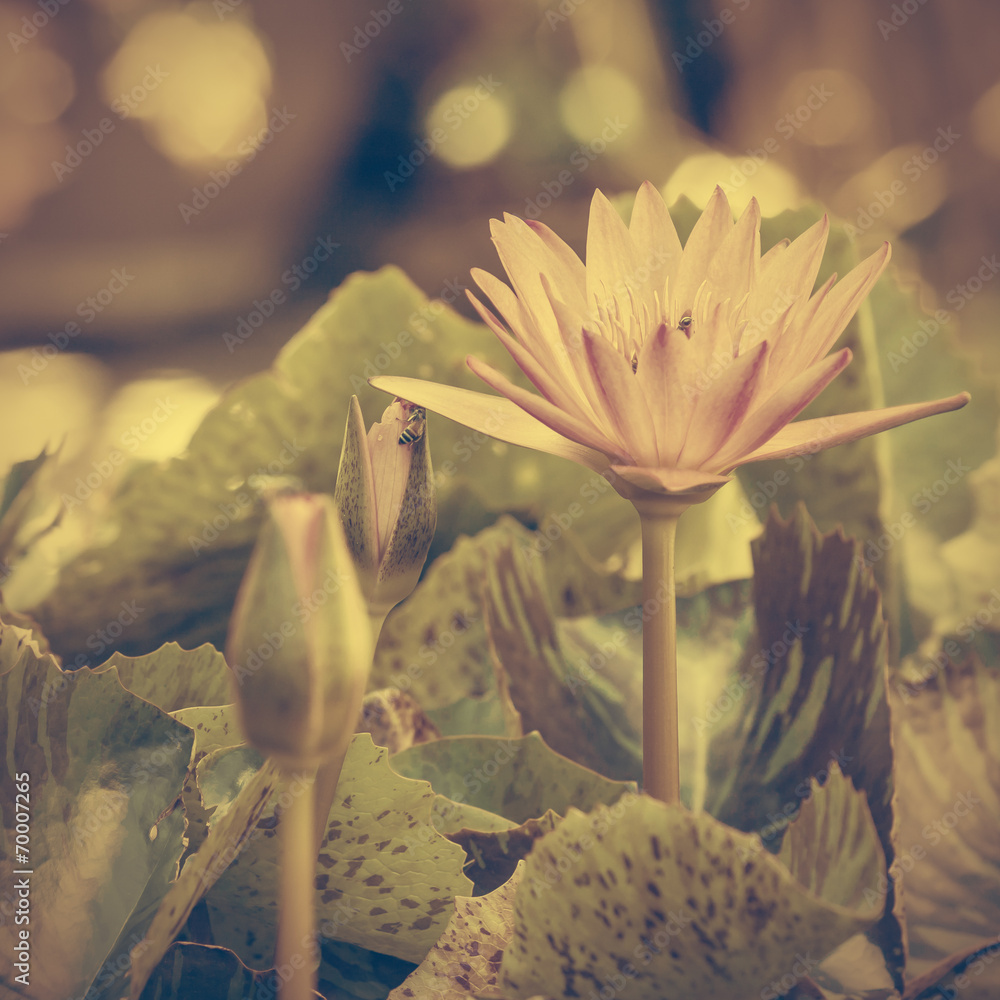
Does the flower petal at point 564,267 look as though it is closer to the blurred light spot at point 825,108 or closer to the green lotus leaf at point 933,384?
the green lotus leaf at point 933,384

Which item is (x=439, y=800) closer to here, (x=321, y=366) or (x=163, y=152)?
(x=321, y=366)

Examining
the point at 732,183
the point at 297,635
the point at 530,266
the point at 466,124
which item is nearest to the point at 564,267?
the point at 530,266

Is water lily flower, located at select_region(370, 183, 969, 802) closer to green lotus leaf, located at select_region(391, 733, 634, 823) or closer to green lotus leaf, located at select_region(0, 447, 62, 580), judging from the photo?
green lotus leaf, located at select_region(391, 733, 634, 823)

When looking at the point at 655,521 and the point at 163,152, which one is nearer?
the point at 655,521

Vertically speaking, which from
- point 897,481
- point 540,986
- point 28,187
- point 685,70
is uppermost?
point 685,70

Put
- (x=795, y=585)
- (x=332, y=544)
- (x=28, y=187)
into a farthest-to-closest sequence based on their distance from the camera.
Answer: (x=28, y=187) → (x=795, y=585) → (x=332, y=544)

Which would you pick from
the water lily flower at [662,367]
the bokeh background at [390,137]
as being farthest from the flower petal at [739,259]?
the bokeh background at [390,137]

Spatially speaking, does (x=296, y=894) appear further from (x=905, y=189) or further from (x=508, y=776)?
(x=905, y=189)

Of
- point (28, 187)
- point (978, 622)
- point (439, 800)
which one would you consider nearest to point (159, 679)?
point (439, 800)
